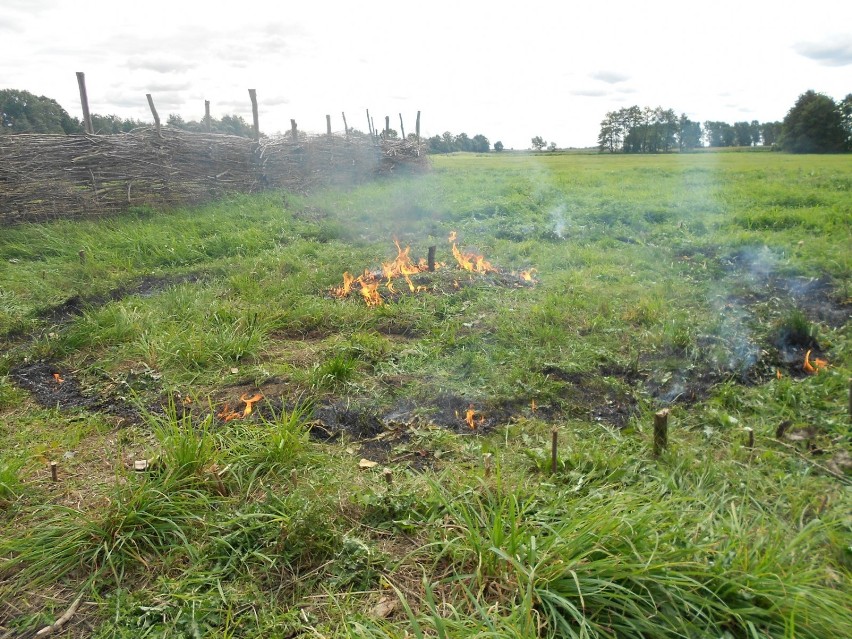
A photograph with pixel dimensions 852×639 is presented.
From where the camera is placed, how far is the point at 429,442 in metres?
3.83

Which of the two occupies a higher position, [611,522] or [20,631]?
[611,522]

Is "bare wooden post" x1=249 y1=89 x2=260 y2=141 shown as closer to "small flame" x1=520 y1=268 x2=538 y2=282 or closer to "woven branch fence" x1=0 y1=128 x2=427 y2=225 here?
"woven branch fence" x1=0 y1=128 x2=427 y2=225

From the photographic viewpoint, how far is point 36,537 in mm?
2742

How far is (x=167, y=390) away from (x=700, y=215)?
10.5 m

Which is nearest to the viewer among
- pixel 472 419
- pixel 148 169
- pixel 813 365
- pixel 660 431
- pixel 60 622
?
pixel 60 622

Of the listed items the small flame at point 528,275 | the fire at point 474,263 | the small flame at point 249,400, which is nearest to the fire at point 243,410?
the small flame at point 249,400

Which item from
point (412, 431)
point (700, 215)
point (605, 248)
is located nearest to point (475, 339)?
point (412, 431)

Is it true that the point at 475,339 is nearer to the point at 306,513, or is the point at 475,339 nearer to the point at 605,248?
the point at 306,513

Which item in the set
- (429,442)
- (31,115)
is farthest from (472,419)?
(31,115)

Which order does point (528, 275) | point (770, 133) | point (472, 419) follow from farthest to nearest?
1. point (770, 133)
2. point (528, 275)
3. point (472, 419)

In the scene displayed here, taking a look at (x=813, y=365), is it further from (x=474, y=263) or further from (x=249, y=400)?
(x=249, y=400)

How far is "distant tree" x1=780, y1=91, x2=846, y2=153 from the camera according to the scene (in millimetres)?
16016

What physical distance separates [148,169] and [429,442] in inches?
434

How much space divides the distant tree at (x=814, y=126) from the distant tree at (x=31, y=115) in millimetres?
20544
